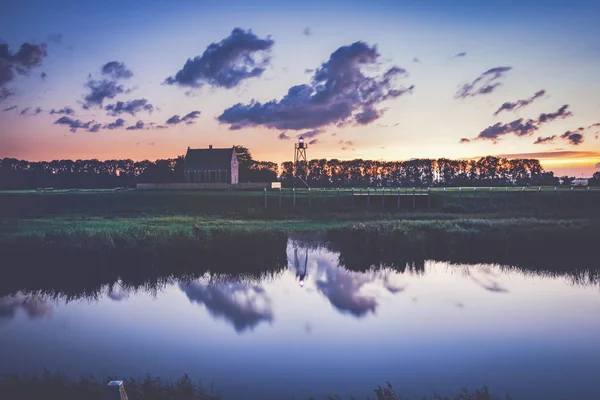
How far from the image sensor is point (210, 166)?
80938 mm

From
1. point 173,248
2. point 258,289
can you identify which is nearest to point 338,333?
point 258,289

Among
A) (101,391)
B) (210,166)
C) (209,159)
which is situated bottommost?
(101,391)

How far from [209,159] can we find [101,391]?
245 ft

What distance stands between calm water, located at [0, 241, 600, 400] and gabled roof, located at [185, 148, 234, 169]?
61.4 metres

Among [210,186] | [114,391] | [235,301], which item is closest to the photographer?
[114,391]

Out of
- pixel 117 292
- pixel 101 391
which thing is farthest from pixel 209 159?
pixel 101 391

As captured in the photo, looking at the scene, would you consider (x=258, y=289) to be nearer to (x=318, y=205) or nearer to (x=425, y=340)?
(x=425, y=340)

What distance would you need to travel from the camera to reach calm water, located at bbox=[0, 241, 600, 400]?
11047mm

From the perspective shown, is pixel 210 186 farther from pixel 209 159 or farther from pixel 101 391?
pixel 101 391

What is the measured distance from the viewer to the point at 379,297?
18.7 metres

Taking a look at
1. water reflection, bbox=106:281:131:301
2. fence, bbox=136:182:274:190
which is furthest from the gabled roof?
water reflection, bbox=106:281:131:301

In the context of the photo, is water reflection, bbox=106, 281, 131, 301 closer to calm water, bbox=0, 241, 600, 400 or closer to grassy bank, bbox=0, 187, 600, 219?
calm water, bbox=0, 241, 600, 400

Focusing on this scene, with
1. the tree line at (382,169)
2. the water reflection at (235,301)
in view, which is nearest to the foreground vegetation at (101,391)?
the water reflection at (235,301)

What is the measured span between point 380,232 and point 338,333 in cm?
1539
